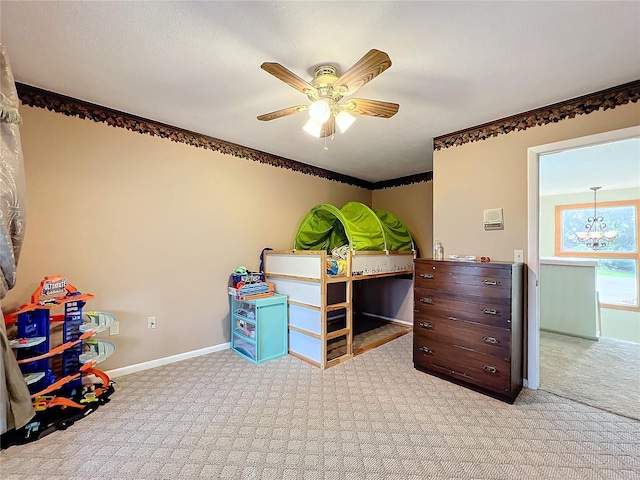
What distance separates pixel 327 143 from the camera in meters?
3.28

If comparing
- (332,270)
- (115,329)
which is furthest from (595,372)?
(115,329)

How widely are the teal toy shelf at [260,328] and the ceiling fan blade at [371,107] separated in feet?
6.68

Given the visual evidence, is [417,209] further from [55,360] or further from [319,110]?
[55,360]

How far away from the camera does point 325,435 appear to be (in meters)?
1.80

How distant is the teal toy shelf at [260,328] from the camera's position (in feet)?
9.60

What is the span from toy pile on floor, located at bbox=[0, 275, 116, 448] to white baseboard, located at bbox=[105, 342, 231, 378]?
0.79ft

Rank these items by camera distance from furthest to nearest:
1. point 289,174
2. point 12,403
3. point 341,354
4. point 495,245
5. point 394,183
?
point 394,183
point 289,174
point 341,354
point 495,245
point 12,403

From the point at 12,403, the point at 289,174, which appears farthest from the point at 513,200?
the point at 12,403

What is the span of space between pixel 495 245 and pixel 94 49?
343 centimetres

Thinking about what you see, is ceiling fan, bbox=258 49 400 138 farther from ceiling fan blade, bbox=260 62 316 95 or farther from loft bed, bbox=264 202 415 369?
loft bed, bbox=264 202 415 369

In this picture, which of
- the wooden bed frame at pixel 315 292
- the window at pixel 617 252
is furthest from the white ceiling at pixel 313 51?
the window at pixel 617 252

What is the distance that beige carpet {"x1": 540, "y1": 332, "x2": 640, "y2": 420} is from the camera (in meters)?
2.26

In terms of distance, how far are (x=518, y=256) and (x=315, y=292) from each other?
6.29 feet

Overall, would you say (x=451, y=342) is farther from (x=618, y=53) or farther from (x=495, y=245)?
(x=618, y=53)
